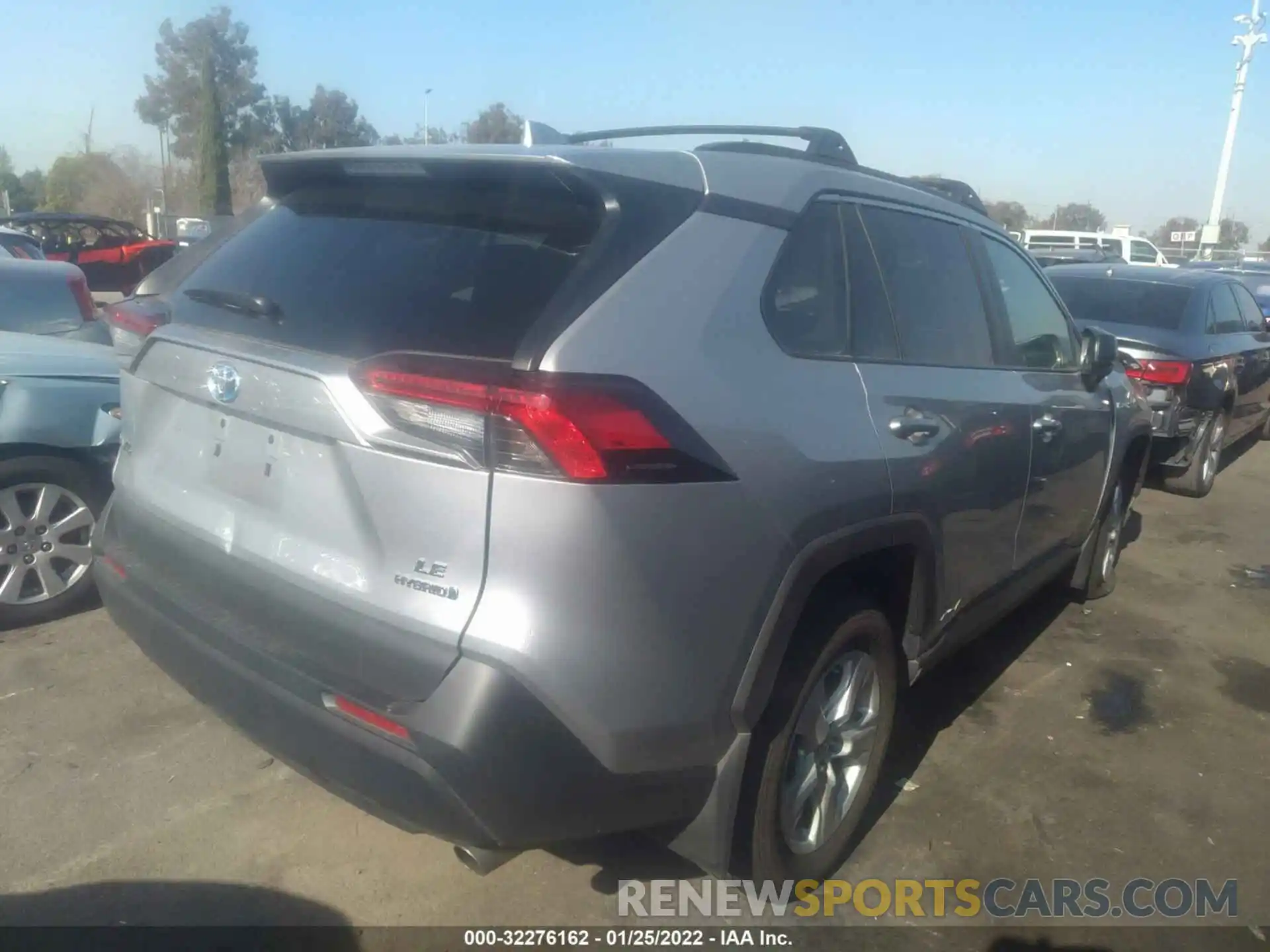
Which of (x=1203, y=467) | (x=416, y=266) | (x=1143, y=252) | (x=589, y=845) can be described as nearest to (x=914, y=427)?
(x=416, y=266)

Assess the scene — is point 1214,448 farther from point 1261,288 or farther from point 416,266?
point 1261,288

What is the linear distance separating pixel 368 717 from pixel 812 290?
1515 mm

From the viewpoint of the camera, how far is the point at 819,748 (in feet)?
9.36

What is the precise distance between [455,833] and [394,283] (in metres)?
1.21

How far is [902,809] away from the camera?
3418 mm

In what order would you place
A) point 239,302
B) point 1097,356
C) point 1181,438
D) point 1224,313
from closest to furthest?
point 239,302 < point 1097,356 < point 1181,438 < point 1224,313

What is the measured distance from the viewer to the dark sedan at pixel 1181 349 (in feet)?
24.2

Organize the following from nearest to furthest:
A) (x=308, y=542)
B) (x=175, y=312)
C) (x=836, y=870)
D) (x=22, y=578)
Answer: (x=308, y=542) < (x=175, y=312) < (x=836, y=870) < (x=22, y=578)

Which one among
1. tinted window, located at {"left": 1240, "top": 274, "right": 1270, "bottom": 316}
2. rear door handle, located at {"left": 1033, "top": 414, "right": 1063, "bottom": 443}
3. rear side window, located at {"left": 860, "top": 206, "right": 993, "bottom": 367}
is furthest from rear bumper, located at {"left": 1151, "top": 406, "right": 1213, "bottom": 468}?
tinted window, located at {"left": 1240, "top": 274, "right": 1270, "bottom": 316}

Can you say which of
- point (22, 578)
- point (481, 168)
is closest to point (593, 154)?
point (481, 168)

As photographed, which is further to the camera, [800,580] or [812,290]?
[812,290]

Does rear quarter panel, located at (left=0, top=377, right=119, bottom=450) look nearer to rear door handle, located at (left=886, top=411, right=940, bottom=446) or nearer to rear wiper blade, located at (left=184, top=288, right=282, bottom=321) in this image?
rear wiper blade, located at (left=184, top=288, right=282, bottom=321)

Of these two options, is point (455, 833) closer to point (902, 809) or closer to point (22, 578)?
point (902, 809)

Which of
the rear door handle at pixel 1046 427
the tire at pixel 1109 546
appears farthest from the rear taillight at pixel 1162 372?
the rear door handle at pixel 1046 427
